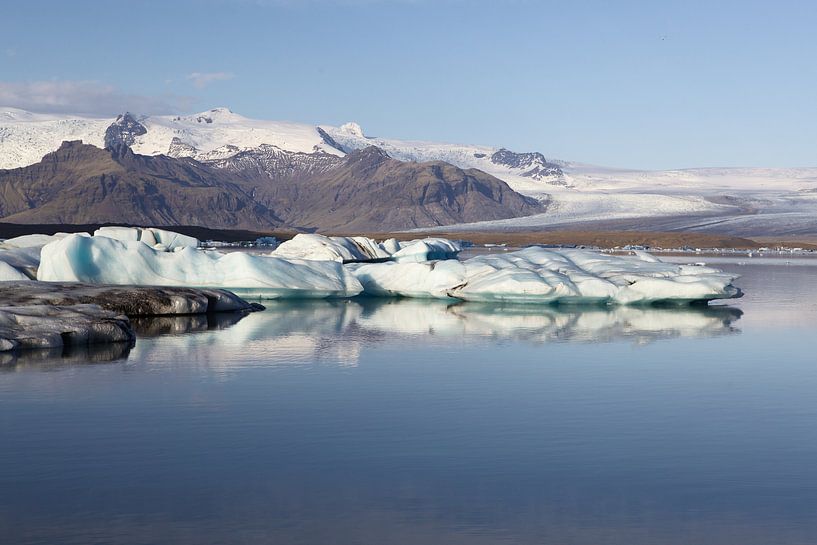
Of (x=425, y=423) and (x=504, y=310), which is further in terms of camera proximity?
(x=504, y=310)

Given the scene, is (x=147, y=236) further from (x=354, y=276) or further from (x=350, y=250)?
(x=354, y=276)

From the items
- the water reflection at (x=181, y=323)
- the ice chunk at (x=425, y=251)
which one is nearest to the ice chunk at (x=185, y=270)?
the water reflection at (x=181, y=323)

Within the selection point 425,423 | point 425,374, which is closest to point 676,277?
point 425,374

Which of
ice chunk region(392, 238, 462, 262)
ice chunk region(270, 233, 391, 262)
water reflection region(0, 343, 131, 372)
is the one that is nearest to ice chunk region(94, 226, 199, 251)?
ice chunk region(270, 233, 391, 262)

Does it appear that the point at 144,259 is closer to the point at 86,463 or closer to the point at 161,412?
the point at 161,412

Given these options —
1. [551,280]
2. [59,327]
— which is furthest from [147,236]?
[59,327]

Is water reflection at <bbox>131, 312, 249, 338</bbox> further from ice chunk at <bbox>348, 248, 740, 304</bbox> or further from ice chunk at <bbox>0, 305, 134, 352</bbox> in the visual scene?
ice chunk at <bbox>348, 248, 740, 304</bbox>

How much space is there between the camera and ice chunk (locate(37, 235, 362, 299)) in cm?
2241

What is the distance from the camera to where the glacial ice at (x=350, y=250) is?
3862 centimetres

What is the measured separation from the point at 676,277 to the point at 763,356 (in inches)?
357

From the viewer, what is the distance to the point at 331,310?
23.5m

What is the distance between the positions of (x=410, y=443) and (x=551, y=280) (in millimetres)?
14727

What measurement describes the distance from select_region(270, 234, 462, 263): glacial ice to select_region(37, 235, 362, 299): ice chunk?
43.6 ft

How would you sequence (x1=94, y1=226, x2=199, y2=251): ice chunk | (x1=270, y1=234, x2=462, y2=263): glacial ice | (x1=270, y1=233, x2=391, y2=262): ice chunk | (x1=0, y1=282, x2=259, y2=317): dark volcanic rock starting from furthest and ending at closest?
(x1=94, y1=226, x2=199, y2=251): ice chunk < (x1=270, y1=234, x2=462, y2=263): glacial ice < (x1=270, y1=233, x2=391, y2=262): ice chunk < (x1=0, y1=282, x2=259, y2=317): dark volcanic rock
